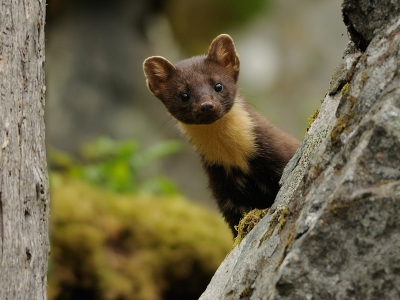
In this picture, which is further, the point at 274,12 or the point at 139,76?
the point at 274,12

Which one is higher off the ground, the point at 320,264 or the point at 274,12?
the point at 274,12

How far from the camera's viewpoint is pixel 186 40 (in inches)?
670

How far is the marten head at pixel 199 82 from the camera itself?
20.5ft

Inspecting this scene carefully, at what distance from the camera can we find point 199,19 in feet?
54.4

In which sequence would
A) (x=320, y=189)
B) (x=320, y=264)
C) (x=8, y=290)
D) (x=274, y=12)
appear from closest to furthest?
(x=320, y=264), (x=320, y=189), (x=8, y=290), (x=274, y=12)

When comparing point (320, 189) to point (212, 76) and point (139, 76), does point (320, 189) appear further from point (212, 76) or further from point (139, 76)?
point (139, 76)

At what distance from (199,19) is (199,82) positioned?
34.6 ft

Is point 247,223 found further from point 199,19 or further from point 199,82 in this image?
point 199,19

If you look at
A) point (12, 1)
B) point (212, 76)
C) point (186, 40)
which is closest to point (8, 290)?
point (12, 1)

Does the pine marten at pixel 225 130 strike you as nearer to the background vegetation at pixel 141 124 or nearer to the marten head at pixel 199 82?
the marten head at pixel 199 82

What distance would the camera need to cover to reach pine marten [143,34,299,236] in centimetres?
588

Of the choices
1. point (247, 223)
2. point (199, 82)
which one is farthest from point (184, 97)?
point (247, 223)

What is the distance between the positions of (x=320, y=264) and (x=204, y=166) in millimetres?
3491

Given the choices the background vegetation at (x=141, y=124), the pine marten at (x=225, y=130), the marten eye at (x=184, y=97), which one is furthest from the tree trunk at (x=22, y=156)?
the background vegetation at (x=141, y=124)
